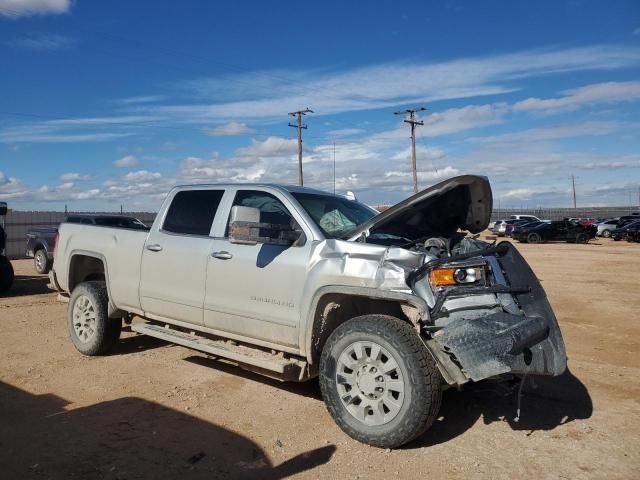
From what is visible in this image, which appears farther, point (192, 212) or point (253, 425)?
point (192, 212)

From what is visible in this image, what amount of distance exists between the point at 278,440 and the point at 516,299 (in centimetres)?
208

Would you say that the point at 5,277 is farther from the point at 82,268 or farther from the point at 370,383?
the point at 370,383

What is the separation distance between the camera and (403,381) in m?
3.84

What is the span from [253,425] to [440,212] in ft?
8.02

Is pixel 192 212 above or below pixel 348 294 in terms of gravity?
above

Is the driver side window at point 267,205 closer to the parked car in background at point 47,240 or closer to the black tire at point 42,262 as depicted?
the parked car in background at point 47,240

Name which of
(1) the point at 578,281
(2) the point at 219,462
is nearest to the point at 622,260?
(1) the point at 578,281

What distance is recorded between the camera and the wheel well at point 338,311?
4.42 m

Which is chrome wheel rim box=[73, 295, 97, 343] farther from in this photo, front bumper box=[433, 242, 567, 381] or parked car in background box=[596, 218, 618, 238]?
parked car in background box=[596, 218, 618, 238]

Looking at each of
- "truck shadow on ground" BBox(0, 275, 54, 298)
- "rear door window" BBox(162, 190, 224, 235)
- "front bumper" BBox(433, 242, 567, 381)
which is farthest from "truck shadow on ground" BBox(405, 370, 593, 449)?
"truck shadow on ground" BBox(0, 275, 54, 298)

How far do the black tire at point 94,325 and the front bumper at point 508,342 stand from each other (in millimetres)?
4140

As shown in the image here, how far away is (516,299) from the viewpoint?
4031 millimetres

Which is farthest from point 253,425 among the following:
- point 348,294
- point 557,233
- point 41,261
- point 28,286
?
point 557,233

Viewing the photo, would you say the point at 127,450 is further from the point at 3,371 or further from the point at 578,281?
the point at 578,281
